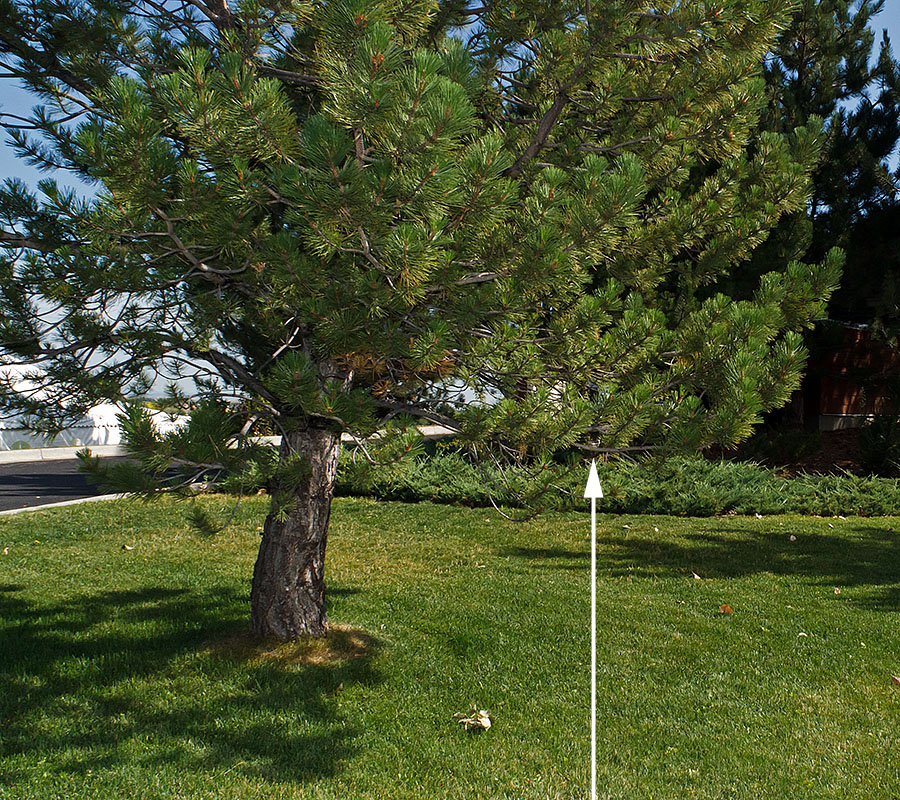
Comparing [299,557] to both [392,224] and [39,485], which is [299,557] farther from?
[39,485]

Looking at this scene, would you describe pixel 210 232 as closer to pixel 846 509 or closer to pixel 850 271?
pixel 846 509

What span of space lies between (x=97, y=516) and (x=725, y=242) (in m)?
9.90

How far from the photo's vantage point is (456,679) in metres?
5.40

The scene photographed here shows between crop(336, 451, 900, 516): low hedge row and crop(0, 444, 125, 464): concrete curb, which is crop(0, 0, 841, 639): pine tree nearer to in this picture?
crop(336, 451, 900, 516): low hedge row

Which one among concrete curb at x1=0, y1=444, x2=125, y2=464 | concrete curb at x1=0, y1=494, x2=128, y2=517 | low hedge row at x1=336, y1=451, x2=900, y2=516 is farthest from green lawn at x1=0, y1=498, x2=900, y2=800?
concrete curb at x1=0, y1=444, x2=125, y2=464

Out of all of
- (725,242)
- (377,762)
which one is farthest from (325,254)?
(725,242)

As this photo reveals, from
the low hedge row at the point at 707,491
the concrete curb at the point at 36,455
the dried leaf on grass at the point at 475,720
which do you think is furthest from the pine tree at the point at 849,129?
the concrete curb at the point at 36,455

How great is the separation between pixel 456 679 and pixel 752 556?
5159mm

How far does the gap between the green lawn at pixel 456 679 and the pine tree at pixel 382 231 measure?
0.89 metres

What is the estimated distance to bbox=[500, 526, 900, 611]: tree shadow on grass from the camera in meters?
8.34

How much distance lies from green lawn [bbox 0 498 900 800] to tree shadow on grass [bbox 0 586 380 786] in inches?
0.7

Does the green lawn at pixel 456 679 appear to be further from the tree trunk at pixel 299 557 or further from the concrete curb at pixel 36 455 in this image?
the concrete curb at pixel 36 455

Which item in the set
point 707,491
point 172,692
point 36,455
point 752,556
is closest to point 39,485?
point 36,455

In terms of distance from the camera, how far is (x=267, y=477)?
14.5 ft
